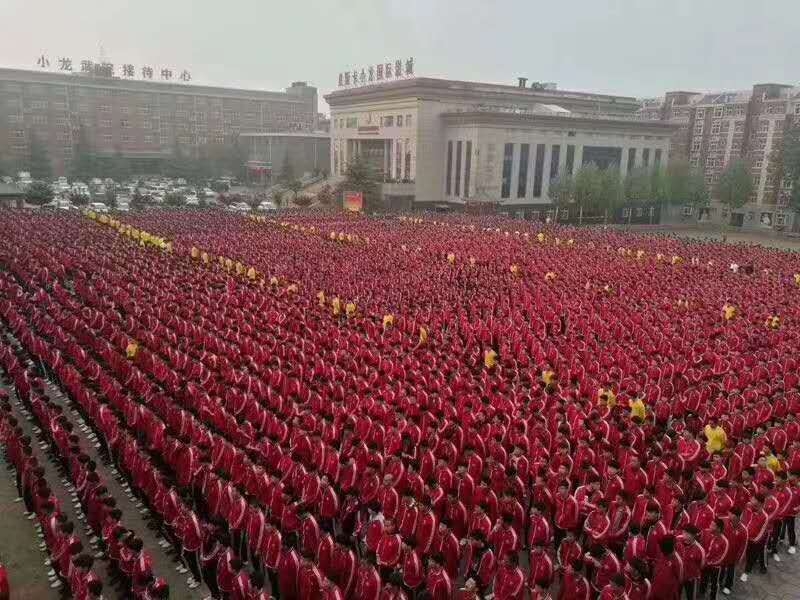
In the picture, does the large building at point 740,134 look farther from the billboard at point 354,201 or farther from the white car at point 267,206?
the white car at point 267,206

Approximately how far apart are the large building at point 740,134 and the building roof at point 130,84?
4033 cm

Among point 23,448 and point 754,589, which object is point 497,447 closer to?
point 754,589

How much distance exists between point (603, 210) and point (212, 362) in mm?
32233

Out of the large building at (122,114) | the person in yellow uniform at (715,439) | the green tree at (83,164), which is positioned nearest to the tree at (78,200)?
the green tree at (83,164)

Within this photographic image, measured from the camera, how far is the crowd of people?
514 cm

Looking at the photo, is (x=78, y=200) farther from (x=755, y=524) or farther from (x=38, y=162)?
(x=755, y=524)

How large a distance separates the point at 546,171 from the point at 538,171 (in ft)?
1.86

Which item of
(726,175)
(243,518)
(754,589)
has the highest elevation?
(726,175)

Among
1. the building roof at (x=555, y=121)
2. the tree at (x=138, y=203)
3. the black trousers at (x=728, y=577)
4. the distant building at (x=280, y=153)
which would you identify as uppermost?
the building roof at (x=555, y=121)

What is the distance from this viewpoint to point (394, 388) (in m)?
8.73

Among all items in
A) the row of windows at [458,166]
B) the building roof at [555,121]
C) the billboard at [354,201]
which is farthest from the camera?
the row of windows at [458,166]

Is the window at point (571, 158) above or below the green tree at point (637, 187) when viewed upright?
above

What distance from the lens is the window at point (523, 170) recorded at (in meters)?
38.6

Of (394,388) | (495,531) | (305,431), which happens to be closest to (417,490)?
(495,531)
